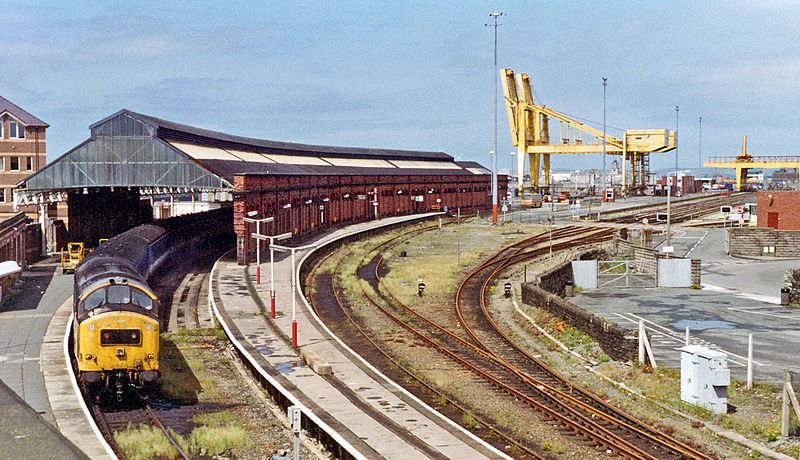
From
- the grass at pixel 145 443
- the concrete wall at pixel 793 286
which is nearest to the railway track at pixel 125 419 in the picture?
the grass at pixel 145 443

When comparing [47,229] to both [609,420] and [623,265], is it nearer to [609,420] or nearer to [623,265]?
[623,265]

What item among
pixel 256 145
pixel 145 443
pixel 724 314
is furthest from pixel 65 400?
pixel 256 145

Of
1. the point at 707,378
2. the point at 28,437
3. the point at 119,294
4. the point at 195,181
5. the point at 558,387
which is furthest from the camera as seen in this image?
the point at 195,181

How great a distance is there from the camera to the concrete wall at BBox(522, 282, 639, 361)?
1102 inches

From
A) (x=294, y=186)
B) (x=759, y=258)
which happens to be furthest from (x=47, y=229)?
(x=759, y=258)

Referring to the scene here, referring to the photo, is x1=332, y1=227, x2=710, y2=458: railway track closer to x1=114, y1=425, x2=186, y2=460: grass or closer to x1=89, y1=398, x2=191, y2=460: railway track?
x1=114, y1=425, x2=186, y2=460: grass

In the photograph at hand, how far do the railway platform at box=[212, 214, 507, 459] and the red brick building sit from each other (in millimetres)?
37127

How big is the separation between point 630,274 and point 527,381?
2293cm

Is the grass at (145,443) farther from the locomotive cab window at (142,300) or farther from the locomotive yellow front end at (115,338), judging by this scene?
the locomotive cab window at (142,300)

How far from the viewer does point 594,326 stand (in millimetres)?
31141

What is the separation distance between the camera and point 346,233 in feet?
235

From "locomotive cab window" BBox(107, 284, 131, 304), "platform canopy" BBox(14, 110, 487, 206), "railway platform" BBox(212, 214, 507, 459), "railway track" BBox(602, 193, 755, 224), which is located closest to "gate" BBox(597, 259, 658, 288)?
"railway platform" BBox(212, 214, 507, 459)

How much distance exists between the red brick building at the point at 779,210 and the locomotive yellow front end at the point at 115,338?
160 ft

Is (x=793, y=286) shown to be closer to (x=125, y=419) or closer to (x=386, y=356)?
(x=386, y=356)
